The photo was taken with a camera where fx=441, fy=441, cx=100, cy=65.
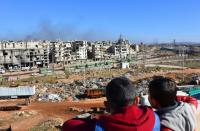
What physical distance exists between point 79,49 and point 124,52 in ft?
83.7

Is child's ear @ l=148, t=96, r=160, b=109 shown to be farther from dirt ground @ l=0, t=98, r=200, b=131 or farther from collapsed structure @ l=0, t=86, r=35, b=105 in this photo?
collapsed structure @ l=0, t=86, r=35, b=105

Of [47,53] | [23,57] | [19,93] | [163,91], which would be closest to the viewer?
[163,91]

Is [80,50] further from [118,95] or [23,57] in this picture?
[118,95]

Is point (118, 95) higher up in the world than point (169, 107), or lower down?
A: higher up

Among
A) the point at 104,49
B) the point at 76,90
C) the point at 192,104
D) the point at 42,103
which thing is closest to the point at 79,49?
the point at 104,49

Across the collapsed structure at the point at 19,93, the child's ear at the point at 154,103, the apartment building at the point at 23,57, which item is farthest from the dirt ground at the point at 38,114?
the apartment building at the point at 23,57

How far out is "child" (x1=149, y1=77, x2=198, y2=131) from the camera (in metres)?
2.91

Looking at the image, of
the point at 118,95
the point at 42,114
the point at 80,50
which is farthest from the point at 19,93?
the point at 80,50

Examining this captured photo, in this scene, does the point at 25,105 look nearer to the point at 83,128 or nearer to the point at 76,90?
the point at 76,90

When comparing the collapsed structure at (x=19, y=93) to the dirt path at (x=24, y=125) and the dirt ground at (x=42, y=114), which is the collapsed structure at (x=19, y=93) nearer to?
the dirt ground at (x=42, y=114)

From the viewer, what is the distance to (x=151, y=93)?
116 inches

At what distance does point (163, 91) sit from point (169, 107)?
12cm

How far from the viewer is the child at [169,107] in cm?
291

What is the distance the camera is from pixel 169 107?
116 inches
